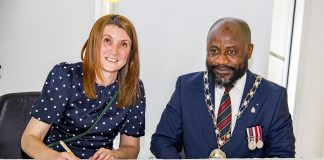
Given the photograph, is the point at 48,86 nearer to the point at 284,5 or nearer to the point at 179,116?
the point at 179,116

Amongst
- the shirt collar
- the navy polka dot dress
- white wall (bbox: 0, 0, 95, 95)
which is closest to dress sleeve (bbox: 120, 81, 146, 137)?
the navy polka dot dress

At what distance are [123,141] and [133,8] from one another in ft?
3.52

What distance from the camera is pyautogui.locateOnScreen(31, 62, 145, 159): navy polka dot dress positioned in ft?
5.74

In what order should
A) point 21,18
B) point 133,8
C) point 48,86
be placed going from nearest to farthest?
1. point 48,86
2. point 133,8
3. point 21,18

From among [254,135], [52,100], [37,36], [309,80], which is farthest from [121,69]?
[309,80]

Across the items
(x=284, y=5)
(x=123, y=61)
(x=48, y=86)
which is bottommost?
(x=48, y=86)

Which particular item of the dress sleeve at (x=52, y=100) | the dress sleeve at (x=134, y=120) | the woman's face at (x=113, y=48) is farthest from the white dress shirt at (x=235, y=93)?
the dress sleeve at (x=52, y=100)

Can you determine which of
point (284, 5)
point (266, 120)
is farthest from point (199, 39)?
point (266, 120)

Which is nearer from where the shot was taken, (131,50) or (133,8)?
(131,50)

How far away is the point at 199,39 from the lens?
2.66 metres

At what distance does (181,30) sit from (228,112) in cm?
93

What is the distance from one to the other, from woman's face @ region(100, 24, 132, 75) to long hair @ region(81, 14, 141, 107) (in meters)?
0.02

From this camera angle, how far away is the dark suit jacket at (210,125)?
1.90m

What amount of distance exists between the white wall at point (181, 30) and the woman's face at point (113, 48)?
2.78ft
